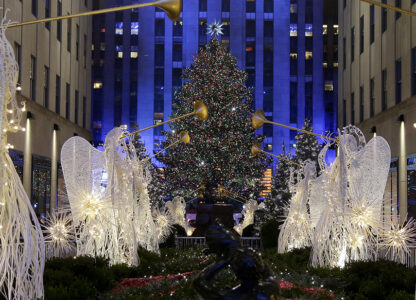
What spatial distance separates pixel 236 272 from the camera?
432 cm

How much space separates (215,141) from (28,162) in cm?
1177

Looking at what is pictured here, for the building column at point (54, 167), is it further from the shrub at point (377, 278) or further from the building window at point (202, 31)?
the building window at point (202, 31)

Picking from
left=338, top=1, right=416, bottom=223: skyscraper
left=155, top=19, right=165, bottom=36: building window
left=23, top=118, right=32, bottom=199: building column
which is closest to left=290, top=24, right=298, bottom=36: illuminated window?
left=155, top=19, right=165, bottom=36: building window

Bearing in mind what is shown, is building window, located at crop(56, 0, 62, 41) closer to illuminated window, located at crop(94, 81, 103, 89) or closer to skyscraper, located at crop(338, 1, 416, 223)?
skyscraper, located at crop(338, 1, 416, 223)

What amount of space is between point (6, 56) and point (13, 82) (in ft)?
0.94

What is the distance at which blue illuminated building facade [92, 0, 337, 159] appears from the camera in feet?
159

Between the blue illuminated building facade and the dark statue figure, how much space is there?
143 feet

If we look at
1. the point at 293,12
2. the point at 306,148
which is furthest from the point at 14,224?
the point at 293,12

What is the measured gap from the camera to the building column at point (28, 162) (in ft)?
76.4

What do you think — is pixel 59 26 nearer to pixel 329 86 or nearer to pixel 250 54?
pixel 250 54

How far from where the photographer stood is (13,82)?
639 cm

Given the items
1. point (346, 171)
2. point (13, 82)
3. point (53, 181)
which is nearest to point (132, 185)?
point (346, 171)

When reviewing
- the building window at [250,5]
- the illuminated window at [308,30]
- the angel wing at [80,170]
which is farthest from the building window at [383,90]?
the building window at [250,5]

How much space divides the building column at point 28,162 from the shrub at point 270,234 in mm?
9966
